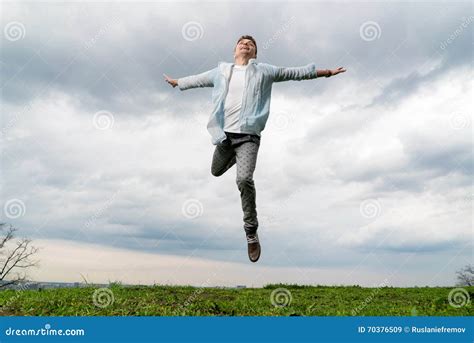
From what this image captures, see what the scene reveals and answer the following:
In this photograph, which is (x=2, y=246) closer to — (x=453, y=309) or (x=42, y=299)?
(x=42, y=299)

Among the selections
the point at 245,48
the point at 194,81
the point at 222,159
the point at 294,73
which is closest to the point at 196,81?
the point at 194,81

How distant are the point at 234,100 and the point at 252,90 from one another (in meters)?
0.33

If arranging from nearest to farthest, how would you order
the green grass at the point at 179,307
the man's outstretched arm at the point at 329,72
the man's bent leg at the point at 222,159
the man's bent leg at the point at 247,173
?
the green grass at the point at 179,307
the man's bent leg at the point at 247,173
the man's outstretched arm at the point at 329,72
the man's bent leg at the point at 222,159

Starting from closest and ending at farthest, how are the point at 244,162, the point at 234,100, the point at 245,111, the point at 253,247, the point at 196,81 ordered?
the point at 244,162
the point at 245,111
the point at 234,100
the point at 253,247
the point at 196,81

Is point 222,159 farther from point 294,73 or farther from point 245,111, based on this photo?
point 294,73

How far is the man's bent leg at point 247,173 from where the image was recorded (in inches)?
292

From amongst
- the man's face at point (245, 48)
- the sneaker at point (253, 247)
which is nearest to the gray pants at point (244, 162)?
the sneaker at point (253, 247)

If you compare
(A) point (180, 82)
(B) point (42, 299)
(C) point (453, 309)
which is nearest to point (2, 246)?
(B) point (42, 299)

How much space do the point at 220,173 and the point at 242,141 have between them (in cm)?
80

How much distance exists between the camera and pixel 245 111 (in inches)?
297

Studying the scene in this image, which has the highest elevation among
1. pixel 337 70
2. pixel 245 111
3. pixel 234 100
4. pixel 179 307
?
pixel 337 70

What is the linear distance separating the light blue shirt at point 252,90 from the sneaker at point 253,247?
1673 mm

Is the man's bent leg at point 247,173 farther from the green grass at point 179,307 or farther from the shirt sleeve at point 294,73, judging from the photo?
the green grass at point 179,307

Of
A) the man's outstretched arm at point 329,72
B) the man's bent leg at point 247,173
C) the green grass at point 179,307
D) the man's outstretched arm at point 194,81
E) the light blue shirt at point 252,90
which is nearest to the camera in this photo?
the green grass at point 179,307
